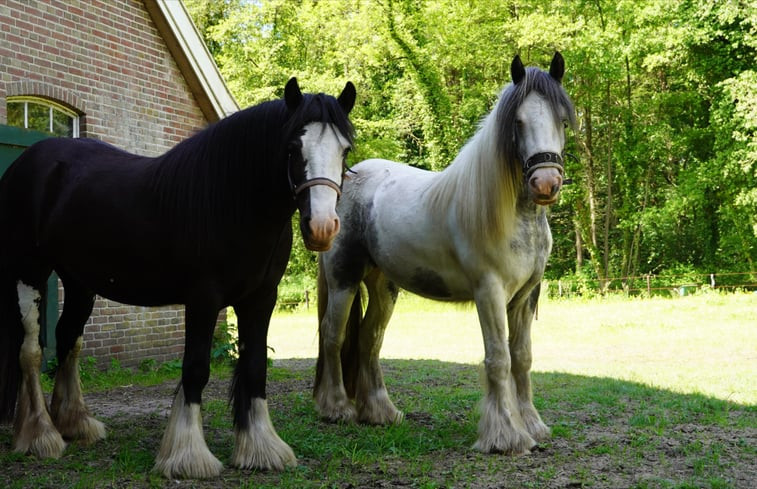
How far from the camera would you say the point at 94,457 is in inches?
175

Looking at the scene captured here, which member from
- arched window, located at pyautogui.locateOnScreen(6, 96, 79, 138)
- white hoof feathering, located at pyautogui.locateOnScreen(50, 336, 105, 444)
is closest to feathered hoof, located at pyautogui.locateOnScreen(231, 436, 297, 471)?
white hoof feathering, located at pyautogui.locateOnScreen(50, 336, 105, 444)

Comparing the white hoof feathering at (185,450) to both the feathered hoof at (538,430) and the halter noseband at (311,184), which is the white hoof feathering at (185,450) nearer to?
the halter noseband at (311,184)

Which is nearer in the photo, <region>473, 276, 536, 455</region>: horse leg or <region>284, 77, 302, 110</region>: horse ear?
<region>284, 77, 302, 110</region>: horse ear

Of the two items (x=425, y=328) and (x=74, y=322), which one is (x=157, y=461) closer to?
(x=74, y=322)

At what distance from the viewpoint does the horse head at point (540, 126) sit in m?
4.34

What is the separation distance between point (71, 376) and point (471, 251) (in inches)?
118

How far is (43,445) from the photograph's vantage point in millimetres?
4441

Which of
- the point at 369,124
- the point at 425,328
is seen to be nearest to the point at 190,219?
the point at 425,328

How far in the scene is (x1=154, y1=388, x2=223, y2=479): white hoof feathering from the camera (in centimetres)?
389

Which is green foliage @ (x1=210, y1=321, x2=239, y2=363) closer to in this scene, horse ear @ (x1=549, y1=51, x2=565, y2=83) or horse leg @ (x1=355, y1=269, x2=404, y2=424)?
horse leg @ (x1=355, y1=269, x2=404, y2=424)

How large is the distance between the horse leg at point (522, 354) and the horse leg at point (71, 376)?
304 cm

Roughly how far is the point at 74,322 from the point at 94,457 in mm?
1032

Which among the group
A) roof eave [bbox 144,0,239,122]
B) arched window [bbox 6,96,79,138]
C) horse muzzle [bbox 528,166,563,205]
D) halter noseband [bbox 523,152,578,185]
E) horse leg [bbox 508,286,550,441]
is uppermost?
roof eave [bbox 144,0,239,122]

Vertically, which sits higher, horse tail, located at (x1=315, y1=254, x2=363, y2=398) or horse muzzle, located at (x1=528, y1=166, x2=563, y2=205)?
horse muzzle, located at (x1=528, y1=166, x2=563, y2=205)
